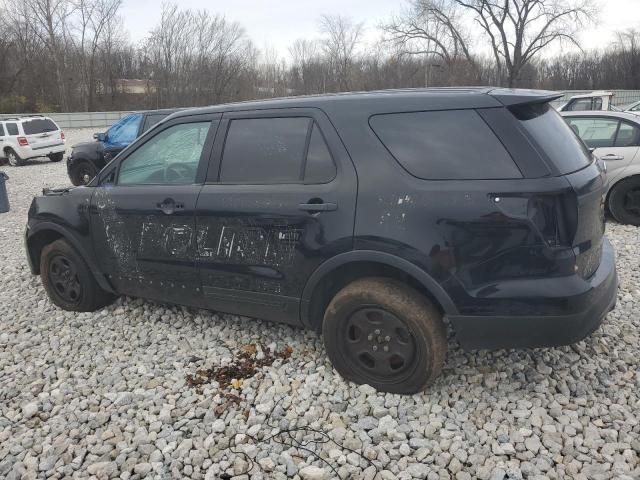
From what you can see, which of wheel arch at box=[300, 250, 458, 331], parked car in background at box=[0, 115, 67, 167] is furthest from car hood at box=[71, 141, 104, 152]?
wheel arch at box=[300, 250, 458, 331]

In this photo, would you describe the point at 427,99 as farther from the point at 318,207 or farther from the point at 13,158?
the point at 13,158

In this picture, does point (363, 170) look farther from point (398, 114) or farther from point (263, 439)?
point (263, 439)

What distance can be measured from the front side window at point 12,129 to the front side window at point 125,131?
24.1 feet

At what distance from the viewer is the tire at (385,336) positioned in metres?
2.87

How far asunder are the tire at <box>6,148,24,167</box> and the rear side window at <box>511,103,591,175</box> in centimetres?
1803

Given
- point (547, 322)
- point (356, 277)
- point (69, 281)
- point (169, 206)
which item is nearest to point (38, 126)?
point (69, 281)

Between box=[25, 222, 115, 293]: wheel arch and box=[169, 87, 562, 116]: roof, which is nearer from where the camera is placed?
box=[169, 87, 562, 116]: roof

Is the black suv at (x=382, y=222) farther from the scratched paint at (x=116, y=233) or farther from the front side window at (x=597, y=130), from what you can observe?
the front side window at (x=597, y=130)

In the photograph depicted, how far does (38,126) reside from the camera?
17.2 metres

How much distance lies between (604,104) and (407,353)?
13.6 metres

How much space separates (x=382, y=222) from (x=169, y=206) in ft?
5.33

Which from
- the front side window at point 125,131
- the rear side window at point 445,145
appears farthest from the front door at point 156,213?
the front side window at point 125,131

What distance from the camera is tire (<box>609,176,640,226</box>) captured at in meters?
6.93

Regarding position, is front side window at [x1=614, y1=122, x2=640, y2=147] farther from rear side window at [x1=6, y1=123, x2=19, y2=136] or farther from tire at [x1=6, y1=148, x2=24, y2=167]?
rear side window at [x1=6, y1=123, x2=19, y2=136]
